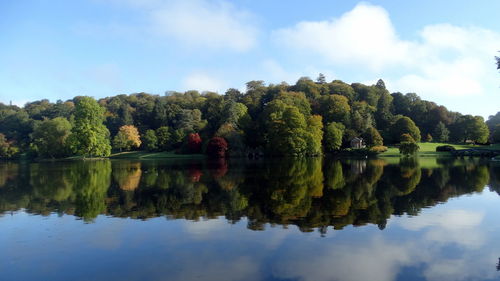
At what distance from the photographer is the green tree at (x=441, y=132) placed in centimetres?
8894

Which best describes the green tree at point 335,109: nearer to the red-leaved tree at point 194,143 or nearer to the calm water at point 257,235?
the red-leaved tree at point 194,143

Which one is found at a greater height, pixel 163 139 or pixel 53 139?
pixel 163 139

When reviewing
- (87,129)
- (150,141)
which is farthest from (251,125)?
(87,129)

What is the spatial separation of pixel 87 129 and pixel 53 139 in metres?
19.8

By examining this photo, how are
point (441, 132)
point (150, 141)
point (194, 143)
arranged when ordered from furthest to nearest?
point (441, 132)
point (150, 141)
point (194, 143)

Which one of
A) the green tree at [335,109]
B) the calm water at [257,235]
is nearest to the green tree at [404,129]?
the green tree at [335,109]

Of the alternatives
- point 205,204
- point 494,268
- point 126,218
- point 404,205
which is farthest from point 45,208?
point 494,268

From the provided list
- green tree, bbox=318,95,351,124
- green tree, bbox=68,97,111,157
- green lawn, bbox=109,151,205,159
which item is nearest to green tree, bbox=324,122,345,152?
green tree, bbox=318,95,351,124

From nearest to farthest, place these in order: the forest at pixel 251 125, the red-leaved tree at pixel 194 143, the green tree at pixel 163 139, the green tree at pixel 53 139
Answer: the forest at pixel 251 125, the red-leaved tree at pixel 194 143, the green tree at pixel 53 139, the green tree at pixel 163 139

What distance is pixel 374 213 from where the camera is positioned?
15109 millimetres

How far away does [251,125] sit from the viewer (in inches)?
3302

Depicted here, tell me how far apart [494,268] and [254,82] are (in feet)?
361

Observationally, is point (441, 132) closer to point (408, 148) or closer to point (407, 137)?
point (407, 137)

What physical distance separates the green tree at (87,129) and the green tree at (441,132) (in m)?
78.7
